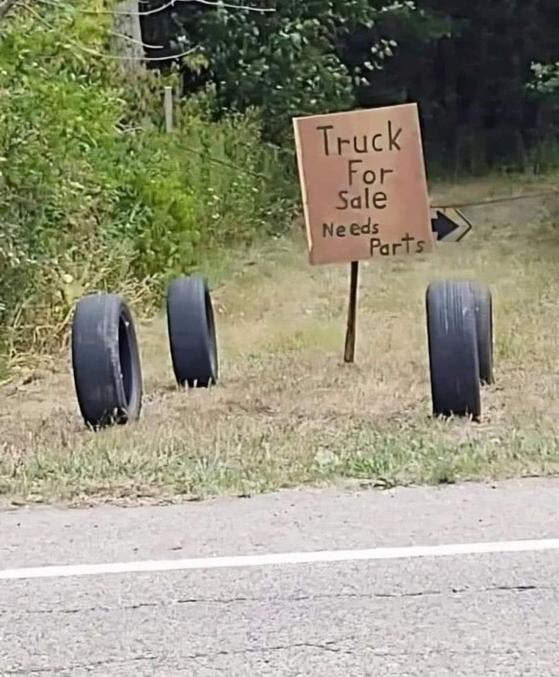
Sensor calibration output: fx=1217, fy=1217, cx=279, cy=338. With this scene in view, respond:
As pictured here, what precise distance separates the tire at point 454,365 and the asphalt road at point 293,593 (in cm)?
191

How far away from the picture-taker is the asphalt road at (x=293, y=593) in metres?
3.95

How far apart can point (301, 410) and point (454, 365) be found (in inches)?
54.2

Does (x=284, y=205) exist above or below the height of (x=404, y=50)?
below

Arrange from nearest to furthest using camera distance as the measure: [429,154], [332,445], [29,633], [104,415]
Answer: [29,633], [332,445], [104,415], [429,154]

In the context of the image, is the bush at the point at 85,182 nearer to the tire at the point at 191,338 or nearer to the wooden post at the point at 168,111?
the wooden post at the point at 168,111

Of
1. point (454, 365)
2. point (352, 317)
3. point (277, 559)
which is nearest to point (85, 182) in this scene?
point (352, 317)

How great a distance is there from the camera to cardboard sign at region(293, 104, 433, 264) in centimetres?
1009

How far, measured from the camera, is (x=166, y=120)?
59.5 feet

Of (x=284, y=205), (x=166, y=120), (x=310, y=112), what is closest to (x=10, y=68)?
(x=166, y=120)

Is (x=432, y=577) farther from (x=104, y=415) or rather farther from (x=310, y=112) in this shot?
(x=310, y=112)

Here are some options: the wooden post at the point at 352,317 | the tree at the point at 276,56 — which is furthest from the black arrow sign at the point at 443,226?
the tree at the point at 276,56

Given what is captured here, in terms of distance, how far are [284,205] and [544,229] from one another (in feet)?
14.8

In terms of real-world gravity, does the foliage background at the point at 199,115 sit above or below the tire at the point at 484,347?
above

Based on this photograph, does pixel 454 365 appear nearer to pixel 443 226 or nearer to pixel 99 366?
pixel 99 366
